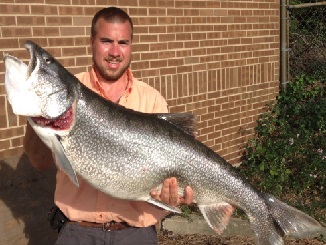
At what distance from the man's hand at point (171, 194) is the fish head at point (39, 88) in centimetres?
70

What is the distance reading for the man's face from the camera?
3.23 meters

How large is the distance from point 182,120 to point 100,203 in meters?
0.69

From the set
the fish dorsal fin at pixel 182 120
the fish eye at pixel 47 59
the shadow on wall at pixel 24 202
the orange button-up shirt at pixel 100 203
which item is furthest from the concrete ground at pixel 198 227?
the fish eye at pixel 47 59

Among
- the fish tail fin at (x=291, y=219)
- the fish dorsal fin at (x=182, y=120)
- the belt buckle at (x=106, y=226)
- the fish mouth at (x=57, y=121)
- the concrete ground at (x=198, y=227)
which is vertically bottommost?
the concrete ground at (x=198, y=227)

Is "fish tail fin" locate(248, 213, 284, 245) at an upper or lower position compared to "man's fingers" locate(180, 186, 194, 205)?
lower

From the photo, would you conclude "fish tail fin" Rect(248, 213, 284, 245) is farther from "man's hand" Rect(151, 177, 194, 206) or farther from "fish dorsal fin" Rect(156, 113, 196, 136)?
"fish dorsal fin" Rect(156, 113, 196, 136)

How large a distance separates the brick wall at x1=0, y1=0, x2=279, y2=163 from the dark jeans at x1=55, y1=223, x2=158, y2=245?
4.64ft

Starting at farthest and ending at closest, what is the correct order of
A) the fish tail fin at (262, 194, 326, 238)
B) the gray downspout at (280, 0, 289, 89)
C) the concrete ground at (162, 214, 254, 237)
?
the gray downspout at (280, 0, 289, 89) < the concrete ground at (162, 214, 254, 237) < the fish tail fin at (262, 194, 326, 238)

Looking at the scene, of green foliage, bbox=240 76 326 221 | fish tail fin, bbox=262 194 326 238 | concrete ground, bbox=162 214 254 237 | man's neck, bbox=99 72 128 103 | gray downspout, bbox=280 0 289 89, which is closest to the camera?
man's neck, bbox=99 72 128 103

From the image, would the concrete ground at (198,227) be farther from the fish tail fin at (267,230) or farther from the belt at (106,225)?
the belt at (106,225)

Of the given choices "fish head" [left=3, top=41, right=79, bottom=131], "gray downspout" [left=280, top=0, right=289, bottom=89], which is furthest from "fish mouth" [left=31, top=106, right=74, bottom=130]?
"gray downspout" [left=280, top=0, right=289, bottom=89]

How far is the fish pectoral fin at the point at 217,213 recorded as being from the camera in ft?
11.1

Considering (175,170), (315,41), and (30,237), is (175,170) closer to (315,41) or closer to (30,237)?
(30,237)

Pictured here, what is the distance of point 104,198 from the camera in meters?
3.22
